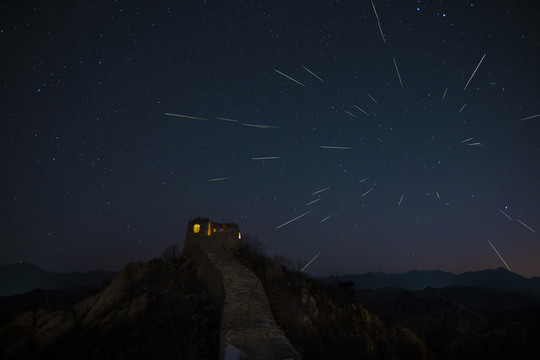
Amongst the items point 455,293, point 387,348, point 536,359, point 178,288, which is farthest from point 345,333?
point 455,293

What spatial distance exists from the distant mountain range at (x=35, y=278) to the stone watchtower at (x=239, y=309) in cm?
16590

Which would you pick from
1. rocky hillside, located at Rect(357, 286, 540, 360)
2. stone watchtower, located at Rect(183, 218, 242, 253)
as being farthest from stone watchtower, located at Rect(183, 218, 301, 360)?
rocky hillside, located at Rect(357, 286, 540, 360)

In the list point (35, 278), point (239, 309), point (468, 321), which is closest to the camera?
point (239, 309)

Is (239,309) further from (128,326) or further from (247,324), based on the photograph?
(128,326)

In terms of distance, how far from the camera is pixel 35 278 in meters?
182

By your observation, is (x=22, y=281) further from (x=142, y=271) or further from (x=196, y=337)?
(x=196, y=337)

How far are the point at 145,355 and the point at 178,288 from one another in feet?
22.5

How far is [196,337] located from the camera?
13.0 m

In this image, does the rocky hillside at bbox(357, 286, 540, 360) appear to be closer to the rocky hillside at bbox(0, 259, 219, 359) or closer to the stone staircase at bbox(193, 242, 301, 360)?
the stone staircase at bbox(193, 242, 301, 360)

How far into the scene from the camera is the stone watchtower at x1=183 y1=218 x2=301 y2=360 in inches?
333

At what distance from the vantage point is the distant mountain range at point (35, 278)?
15712 centimetres

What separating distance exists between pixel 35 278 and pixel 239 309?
24656 centimetres

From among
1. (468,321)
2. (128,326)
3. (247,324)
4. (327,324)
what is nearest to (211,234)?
(128,326)

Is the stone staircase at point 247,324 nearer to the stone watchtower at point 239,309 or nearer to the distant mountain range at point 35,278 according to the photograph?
the stone watchtower at point 239,309
